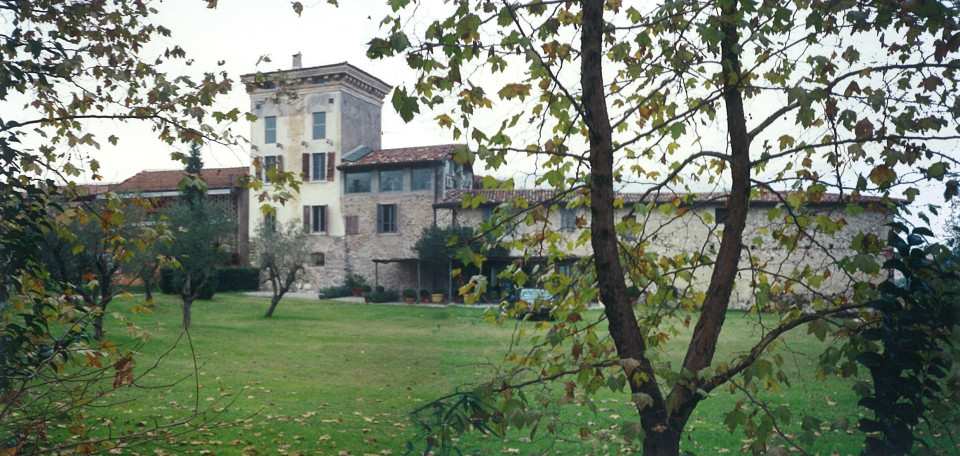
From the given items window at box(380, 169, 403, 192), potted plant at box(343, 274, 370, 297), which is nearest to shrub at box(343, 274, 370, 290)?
potted plant at box(343, 274, 370, 297)

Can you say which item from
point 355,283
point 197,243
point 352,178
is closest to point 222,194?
point 352,178

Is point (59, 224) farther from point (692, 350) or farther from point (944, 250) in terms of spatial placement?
point (944, 250)

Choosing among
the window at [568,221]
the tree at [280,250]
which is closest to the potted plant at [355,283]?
the tree at [280,250]

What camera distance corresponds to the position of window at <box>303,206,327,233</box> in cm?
2400

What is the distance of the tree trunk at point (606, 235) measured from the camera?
3.63 meters

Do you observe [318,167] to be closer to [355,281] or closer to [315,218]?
[315,218]

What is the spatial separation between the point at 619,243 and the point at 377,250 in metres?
15.7

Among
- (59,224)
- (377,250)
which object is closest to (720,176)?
(59,224)

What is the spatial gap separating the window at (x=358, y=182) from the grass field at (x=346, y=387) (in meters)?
4.03

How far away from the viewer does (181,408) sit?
7.60 m

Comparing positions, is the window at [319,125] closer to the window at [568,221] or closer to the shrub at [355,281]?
the shrub at [355,281]

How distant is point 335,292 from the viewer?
21469 mm

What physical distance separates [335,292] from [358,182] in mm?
3929

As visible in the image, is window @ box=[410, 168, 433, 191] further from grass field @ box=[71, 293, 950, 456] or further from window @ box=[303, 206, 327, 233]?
window @ box=[303, 206, 327, 233]
